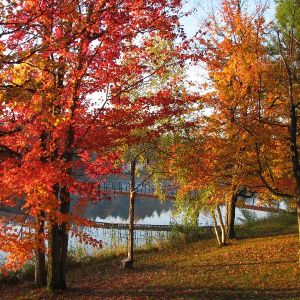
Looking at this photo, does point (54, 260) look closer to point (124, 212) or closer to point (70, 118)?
point (70, 118)

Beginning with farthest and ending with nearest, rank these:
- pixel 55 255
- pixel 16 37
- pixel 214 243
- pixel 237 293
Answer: pixel 214 243 < pixel 55 255 < pixel 237 293 < pixel 16 37

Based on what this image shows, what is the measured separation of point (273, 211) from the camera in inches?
1271

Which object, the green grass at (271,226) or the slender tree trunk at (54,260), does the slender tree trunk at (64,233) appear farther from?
the green grass at (271,226)

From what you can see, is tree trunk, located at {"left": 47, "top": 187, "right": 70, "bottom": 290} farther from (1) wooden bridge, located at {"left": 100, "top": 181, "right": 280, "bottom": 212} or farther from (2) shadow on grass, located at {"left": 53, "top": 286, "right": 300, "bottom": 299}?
(1) wooden bridge, located at {"left": 100, "top": 181, "right": 280, "bottom": 212}

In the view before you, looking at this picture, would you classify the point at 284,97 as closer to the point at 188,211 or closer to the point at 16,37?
the point at 188,211

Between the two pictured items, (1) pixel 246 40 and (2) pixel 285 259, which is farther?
(1) pixel 246 40

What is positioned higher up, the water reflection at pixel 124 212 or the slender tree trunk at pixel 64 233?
the water reflection at pixel 124 212

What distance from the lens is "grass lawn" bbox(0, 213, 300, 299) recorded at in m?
10.2

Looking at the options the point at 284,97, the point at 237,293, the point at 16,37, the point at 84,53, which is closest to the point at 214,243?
the point at 284,97

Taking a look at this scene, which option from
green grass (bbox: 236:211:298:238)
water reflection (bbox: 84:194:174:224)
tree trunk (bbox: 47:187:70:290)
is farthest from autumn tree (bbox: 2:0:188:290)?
water reflection (bbox: 84:194:174:224)

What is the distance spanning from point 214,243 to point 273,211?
14265 millimetres

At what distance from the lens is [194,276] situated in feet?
40.0

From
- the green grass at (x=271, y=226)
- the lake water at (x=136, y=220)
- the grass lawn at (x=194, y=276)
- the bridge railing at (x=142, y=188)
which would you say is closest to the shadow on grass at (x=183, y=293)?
the grass lawn at (x=194, y=276)

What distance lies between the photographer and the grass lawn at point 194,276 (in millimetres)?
10180
